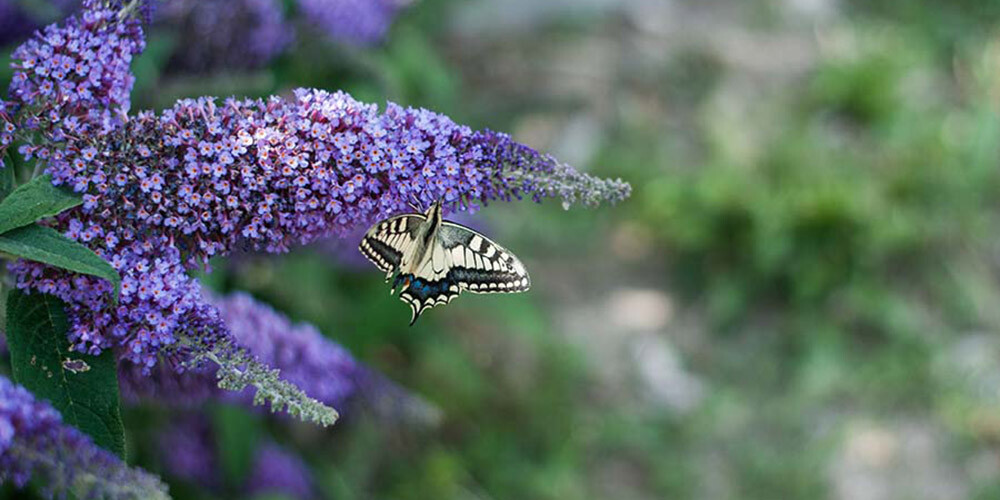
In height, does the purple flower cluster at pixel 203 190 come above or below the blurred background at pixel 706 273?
below

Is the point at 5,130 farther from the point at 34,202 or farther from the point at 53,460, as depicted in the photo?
the point at 53,460

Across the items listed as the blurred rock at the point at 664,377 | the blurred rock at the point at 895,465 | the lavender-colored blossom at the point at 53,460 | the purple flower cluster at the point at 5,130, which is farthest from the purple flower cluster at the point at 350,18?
the blurred rock at the point at 895,465

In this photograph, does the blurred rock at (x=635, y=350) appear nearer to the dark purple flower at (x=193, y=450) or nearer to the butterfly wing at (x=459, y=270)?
the dark purple flower at (x=193, y=450)

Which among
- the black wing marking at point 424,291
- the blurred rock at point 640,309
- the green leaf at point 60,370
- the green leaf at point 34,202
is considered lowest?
the green leaf at point 60,370

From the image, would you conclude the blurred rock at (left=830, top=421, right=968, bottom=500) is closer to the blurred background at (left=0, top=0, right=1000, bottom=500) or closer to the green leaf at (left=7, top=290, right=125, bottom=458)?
the blurred background at (left=0, top=0, right=1000, bottom=500)

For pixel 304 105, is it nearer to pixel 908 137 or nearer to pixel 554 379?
pixel 554 379

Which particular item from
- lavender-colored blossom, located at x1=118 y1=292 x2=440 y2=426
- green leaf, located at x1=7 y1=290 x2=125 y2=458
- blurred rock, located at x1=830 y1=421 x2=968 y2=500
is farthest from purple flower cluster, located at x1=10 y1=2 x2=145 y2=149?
blurred rock, located at x1=830 y1=421 x2=968 y2=500

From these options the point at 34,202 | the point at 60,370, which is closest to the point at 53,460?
the point at 60,370

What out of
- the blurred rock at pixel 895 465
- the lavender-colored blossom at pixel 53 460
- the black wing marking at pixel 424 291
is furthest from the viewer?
the blurred rock at pixel 895 465
